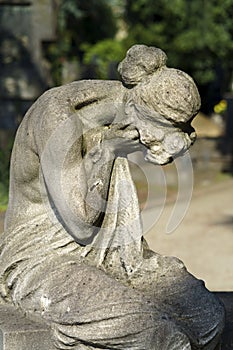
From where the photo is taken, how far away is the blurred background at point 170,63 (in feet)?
34.5

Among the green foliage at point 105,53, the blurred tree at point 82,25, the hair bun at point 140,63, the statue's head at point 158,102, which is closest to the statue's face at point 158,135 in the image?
the statue's head at point 158,102

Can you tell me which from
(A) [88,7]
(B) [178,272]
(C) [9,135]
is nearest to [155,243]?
(C) [9,135]

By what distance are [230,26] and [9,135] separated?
12.4 meters

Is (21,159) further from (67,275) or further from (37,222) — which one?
(67,275)

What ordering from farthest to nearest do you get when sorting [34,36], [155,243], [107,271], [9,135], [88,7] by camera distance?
[88,7], [34,36], [9,135], [155,243], [107,271]

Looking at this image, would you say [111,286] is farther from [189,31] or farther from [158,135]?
[189,31]

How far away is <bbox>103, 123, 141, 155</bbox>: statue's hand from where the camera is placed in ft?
14.1

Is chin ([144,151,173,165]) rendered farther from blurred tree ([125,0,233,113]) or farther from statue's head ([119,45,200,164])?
blurred tree ([125,0,233,113])

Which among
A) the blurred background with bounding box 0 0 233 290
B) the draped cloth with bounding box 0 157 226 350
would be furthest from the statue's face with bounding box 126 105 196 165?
the blurred background with bounding box 0 0 233 290

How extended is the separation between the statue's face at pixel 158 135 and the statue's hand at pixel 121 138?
1.3 inches

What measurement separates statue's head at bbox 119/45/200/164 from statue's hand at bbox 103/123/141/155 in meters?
0.04

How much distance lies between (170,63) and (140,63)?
69.4 feet

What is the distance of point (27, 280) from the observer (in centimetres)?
436

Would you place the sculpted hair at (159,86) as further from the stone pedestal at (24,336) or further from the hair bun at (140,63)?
the stone pedestal at (24,336)
